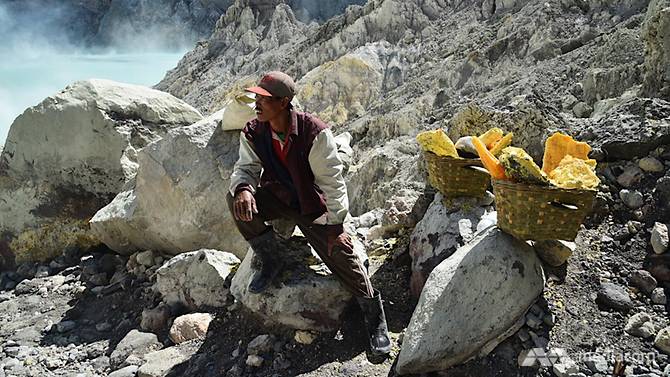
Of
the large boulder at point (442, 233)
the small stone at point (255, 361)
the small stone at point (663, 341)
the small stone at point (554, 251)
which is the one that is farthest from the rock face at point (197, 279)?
the small stone at point (663, 341)

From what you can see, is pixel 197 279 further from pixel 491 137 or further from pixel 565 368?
pixel 565 368

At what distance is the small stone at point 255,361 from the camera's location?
3387 mm

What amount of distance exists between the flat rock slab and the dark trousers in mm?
198

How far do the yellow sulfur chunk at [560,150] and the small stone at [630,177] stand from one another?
58 centimetres

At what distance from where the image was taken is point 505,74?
57.4 feet

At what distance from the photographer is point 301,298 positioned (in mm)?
3586

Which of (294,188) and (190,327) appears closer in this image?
(294,188)

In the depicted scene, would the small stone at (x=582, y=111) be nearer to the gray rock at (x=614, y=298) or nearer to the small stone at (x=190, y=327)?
the gray rock at (x=614, y=298)

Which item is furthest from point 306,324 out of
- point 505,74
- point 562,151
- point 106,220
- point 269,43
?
point 269,43

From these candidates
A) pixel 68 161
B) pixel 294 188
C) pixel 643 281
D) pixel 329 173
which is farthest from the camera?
pixel 68 161

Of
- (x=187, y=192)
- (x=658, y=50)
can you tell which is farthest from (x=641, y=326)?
(x=187, y=192)

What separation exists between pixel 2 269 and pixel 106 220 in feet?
5.95

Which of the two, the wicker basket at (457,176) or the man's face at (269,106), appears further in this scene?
the wicker basket at (457,176)

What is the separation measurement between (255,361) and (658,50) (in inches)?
191
